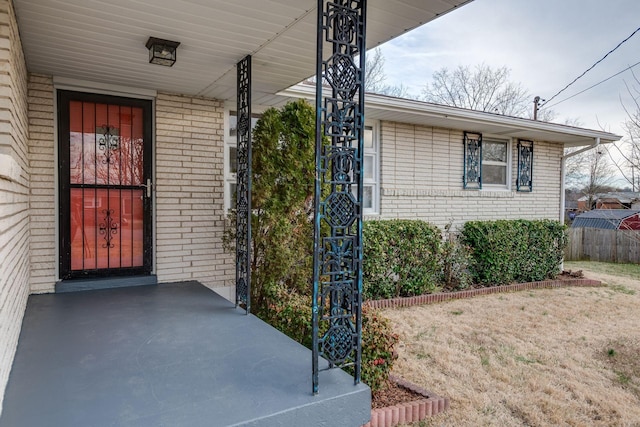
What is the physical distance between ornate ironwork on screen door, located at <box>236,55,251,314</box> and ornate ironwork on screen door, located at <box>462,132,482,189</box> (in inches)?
207

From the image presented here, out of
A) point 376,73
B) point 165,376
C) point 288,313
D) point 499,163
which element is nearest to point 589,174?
point 376,73

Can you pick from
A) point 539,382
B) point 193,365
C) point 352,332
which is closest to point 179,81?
point 193,365

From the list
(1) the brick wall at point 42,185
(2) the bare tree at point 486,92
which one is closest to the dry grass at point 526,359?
(1) the brick wall at point 42,185

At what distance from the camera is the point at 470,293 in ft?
23.6

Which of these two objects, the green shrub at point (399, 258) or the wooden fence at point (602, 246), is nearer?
the green shrub at point (399, 258)

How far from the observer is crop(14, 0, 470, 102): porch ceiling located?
9.50 feet

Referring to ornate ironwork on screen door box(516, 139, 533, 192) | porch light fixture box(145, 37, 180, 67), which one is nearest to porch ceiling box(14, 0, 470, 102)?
porch light fixture box(145, 37, 180, 67)

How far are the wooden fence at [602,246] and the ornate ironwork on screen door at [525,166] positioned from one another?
4.75m

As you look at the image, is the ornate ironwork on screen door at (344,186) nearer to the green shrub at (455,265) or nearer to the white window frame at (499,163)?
the green shrub at (455,265)

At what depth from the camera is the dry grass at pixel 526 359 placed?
10.2ft

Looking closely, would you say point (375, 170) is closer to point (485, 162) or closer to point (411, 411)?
point (485, 162)

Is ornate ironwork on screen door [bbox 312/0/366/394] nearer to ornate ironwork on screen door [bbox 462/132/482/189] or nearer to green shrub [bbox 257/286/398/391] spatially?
green shrub [bbox 257/286/398/391]

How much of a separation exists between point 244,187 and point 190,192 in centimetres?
138

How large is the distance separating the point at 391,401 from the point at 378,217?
Answer: 4.19 meters
